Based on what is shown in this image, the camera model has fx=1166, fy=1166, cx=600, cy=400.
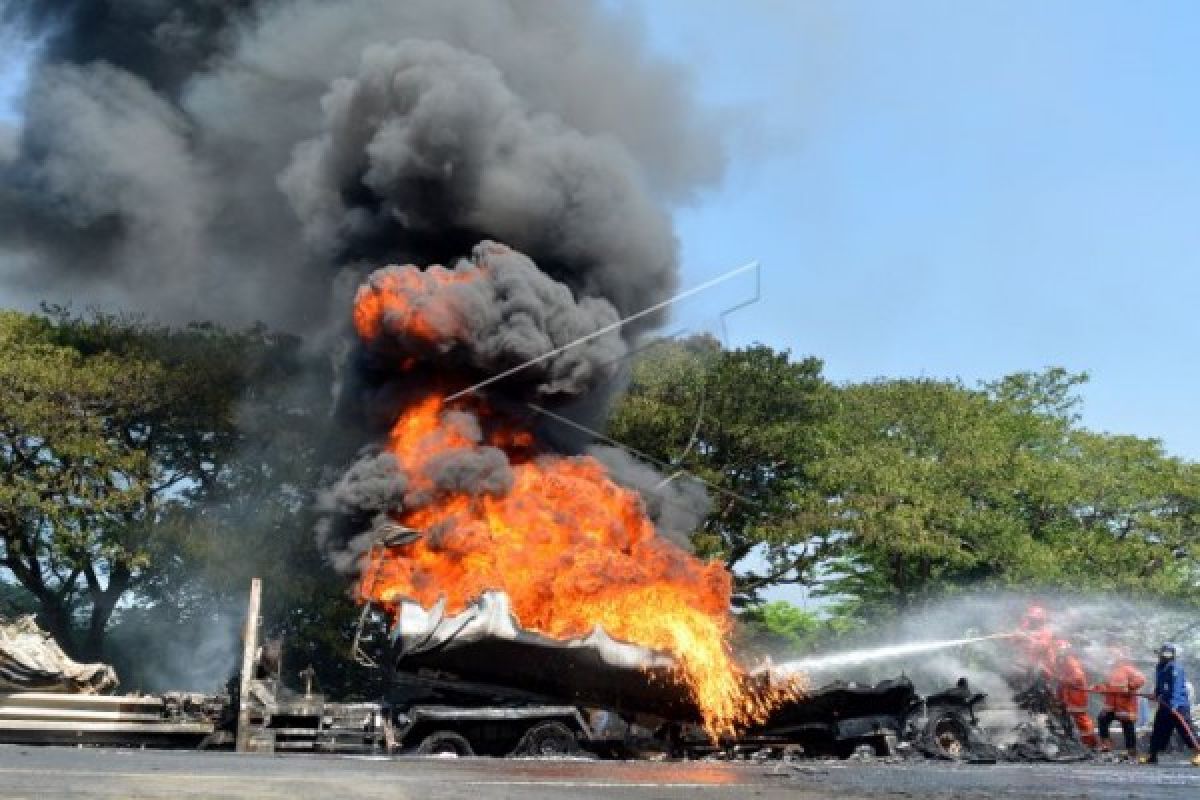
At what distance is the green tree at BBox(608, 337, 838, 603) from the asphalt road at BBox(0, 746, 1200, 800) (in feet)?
68.8

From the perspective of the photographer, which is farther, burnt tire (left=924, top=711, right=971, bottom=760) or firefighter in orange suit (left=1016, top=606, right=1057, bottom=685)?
firefighter in orange suit (left=1016, top=606, right=1057, bottom=685)

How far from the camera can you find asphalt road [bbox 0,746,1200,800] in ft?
31.7

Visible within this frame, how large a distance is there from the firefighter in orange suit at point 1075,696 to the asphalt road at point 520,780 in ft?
31.4

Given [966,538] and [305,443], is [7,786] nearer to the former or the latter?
[305,443]

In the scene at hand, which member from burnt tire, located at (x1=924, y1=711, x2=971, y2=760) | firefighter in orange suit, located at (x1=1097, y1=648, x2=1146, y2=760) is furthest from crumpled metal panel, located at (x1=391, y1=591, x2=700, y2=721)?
firefighter in orange suit, located at (x1=1097, y1=648, x2=1146, y2=760)

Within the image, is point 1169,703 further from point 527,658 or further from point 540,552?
point 540,552

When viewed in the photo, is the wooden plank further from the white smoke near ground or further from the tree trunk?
the tree trunk

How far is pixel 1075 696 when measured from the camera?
27812mm

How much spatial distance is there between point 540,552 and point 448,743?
17.7 feet

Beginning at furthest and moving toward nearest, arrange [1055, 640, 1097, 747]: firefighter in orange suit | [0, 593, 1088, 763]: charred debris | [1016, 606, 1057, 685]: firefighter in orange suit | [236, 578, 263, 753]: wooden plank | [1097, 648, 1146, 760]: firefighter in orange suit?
[1016, 606, 1057, 685]: firefighter in orange suit → [1055, 640, 1097, 747]: firefighter in orange suit → [1097, 648, 1146, 760]: firefighter in orange suit → [236, 578, 263, 753]: wooden plank → [0, 593, 1088, 763]: charred debris

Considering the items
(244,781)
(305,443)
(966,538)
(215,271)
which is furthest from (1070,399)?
(244,781)

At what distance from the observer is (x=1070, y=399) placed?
162ft

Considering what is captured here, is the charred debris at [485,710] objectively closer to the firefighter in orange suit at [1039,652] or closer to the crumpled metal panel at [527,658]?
the crumpled metal panel at [527,658]

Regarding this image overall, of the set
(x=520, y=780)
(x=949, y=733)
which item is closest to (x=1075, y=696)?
(x=949, y=733)
